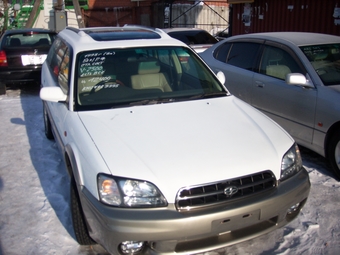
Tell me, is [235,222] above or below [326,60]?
below

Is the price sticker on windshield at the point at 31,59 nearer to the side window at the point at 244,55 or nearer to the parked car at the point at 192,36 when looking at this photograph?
the parked car at the point at 192,36

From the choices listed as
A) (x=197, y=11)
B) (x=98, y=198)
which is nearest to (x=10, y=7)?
(x=197, y=11)

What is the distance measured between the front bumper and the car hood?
180mm

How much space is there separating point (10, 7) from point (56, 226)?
20069mm

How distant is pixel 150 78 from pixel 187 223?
6.42ft

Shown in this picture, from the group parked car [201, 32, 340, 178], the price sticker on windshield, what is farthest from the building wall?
parked car [201, 32, 340, 178]

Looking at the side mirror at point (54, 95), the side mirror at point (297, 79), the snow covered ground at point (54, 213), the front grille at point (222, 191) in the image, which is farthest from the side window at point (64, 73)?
the side mirror at point (297, 79)

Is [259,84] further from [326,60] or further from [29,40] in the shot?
[29,40]

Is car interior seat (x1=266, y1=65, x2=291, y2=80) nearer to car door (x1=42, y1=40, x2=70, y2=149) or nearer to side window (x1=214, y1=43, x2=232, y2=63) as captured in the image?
side window (x1=214, y1=43, x2=232, y2=63)

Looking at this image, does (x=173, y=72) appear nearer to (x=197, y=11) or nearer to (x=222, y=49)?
(x=222, y=49)

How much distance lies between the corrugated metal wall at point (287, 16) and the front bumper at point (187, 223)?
8.27 meters

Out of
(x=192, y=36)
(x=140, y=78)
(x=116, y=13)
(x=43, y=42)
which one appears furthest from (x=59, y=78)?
(x=116, y=13)

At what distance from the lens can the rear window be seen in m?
9.05

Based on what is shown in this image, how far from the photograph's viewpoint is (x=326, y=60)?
514 centimetres
